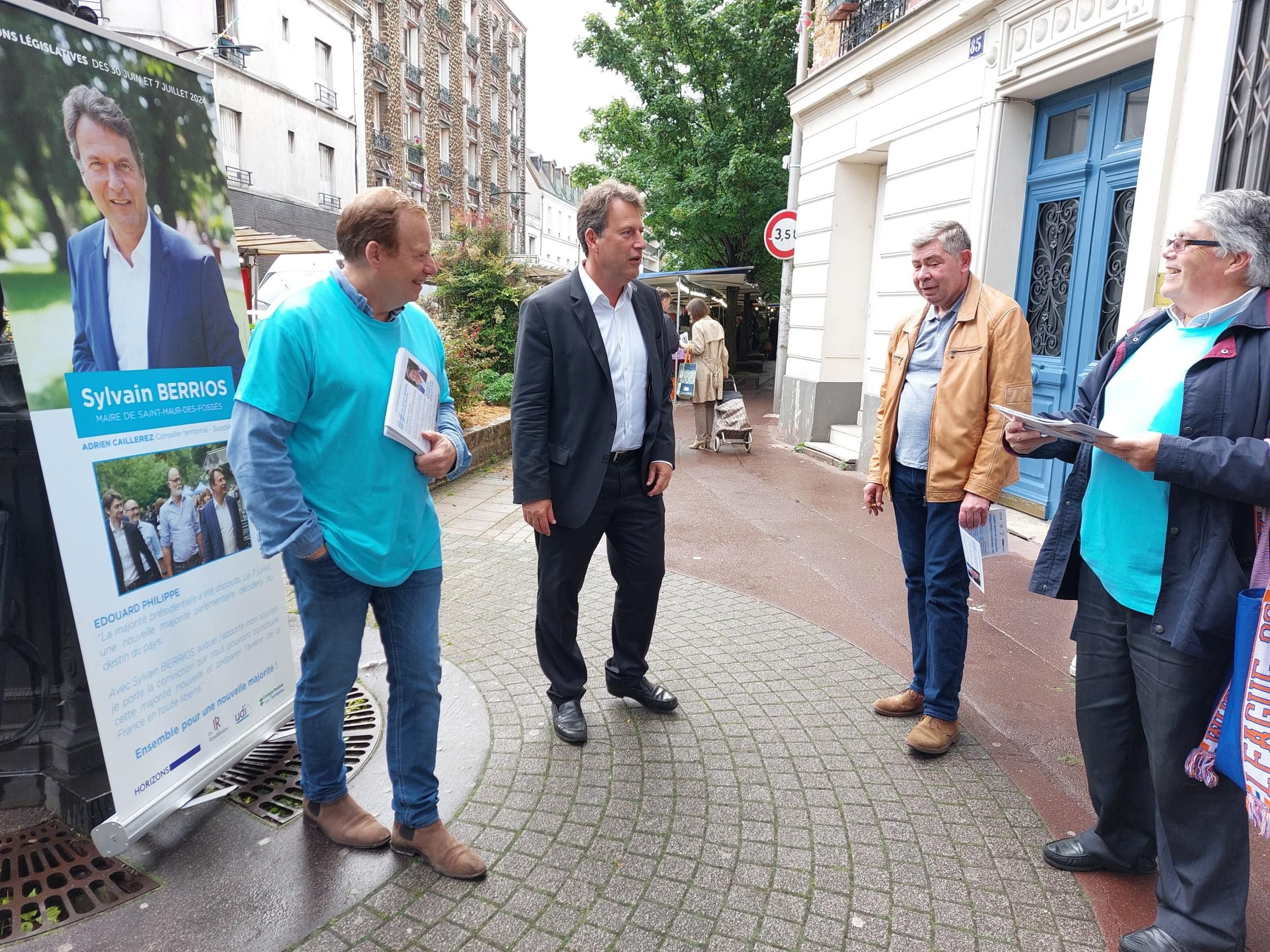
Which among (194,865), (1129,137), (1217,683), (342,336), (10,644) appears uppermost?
(1129,137)

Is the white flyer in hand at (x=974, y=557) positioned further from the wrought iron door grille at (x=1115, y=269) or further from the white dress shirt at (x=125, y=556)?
the wrought iron door grille at (x=1115, y=269)

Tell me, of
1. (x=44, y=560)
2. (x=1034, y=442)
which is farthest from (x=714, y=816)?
(x=44, y=560)

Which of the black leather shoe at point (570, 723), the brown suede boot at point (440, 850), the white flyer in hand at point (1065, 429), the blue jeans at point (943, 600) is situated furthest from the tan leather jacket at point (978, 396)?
the brown suede boot at point (440, 850)

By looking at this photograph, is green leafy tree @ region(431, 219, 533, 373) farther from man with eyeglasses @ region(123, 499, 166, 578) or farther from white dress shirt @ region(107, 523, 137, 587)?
white dress shirt @ region(107, 523, 137, 587)

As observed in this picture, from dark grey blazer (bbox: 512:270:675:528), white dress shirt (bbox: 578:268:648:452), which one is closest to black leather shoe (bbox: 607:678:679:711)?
dark grey blazer (bbox: 512:270:675:528)

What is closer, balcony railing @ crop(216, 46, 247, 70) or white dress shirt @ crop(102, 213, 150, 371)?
white dress shirt @ crop(102, 213, 150, 371)

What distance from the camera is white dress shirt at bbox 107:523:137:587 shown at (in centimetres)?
242

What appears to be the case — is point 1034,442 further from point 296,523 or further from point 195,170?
point 195,170

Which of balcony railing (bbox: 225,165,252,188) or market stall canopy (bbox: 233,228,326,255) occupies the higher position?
balcony railing (bbox: 225,165,252,188)

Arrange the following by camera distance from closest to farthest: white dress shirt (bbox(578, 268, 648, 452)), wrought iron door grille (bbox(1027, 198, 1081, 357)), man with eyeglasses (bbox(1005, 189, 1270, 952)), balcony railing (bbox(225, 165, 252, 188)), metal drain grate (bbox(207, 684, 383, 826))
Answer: man with eyeglasses (bbox(1005, 189, 1270, 952)) < metal drain grate (bbox(207, 684, 383, 826)) < white dress shirt (bbox(578, 268, 648, 452)) < wrought iron door grille (bbox(1027, 198, 1081, 357)) < balcony railing (bbox(225, 165, 252, 188))

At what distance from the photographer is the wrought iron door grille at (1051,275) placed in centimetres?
705

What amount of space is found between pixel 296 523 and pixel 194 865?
1201 millimetres

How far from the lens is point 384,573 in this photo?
8.29ft

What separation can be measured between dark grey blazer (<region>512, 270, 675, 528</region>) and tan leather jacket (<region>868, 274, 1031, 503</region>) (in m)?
1.32
